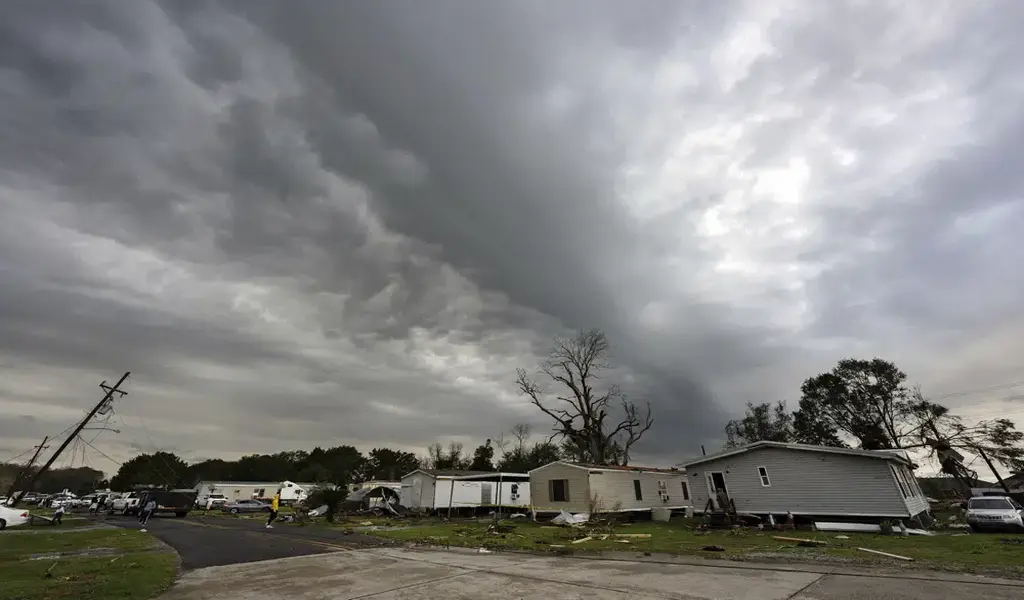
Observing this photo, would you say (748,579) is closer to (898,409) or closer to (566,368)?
(566,368)

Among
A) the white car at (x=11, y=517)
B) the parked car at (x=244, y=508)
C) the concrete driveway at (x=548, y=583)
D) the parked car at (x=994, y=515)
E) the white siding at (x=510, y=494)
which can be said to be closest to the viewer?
the concrete driveway at (x=548, y=583)

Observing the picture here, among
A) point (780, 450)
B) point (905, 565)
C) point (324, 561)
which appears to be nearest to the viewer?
point (905, 565)

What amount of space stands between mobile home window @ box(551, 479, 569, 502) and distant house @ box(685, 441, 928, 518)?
8.23 metres

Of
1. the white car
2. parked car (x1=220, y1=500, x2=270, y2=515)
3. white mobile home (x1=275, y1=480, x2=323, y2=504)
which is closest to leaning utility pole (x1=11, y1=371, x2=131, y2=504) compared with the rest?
the white car

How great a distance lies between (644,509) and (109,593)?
31110mm

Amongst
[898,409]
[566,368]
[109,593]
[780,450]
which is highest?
[566,368]

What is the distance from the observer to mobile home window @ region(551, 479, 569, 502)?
30.8m

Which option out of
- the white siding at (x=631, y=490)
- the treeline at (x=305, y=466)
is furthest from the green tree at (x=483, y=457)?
the white siding at (x=631, y=490)

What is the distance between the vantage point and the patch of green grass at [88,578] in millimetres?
8820

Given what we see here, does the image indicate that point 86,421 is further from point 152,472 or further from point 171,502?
point 152,472

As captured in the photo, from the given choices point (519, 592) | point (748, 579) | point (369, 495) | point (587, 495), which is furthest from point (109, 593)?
point (369, 495)

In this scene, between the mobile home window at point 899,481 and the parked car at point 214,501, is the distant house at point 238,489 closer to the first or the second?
the parked car at point 214,501

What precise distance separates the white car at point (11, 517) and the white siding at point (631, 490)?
3243 cm

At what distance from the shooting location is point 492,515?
38.0 m
